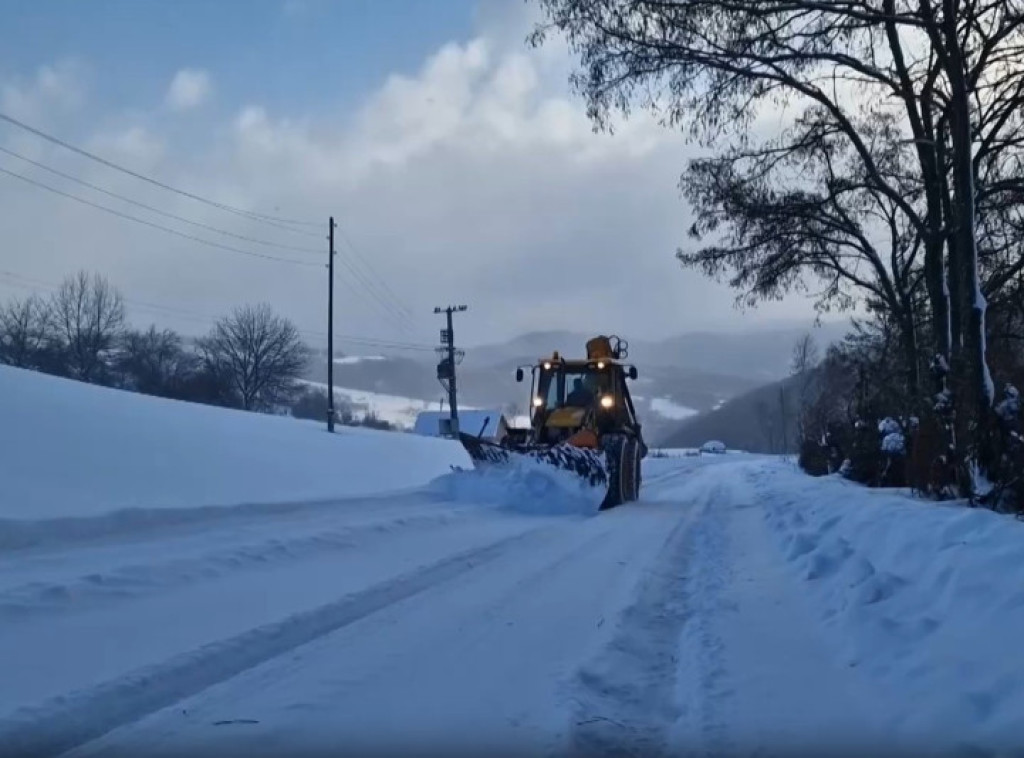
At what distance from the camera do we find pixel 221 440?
21.1m

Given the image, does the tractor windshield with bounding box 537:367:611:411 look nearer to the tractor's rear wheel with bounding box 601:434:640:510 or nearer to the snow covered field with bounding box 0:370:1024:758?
the tractor's rear wheel with bounding box 601:434:640:510

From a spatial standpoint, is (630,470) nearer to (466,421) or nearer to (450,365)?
(450,365)

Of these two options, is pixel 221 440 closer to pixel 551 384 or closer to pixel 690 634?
pixel 551 384

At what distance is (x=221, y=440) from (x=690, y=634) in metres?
16.0

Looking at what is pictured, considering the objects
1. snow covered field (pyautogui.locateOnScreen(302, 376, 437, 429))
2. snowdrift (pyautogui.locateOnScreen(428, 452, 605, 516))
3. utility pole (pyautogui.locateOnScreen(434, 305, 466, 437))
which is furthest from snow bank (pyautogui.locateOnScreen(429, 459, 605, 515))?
snow covered field (pyautogui.locateOnScreen(302, 376, 437, 429))

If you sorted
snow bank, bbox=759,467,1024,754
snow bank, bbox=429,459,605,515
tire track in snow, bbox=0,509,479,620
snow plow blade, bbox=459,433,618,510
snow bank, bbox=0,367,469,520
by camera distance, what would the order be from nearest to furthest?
1. snow bank, bbox=759,467,1024,754
2. tire track in snow, bbox=0,509,479,620
3. snow bank, bbox=0,367,469,520
4. snow bank, bbox=429,459,605,515
5. snow plow blade, bbox=459,433,618,510

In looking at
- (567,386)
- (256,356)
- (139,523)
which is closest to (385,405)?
(256,356)

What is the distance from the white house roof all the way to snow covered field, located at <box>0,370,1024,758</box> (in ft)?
173

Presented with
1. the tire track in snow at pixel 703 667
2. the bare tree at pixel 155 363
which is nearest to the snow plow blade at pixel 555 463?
the tire track in snow at pixel 703 667

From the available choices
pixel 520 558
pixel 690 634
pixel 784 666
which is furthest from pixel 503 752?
pixel 520 558

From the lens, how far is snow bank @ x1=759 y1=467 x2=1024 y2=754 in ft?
15.1

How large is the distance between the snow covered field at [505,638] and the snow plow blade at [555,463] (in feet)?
15.1

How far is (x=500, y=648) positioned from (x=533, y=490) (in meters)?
10.8

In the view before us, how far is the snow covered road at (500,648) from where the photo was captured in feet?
15.5
